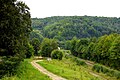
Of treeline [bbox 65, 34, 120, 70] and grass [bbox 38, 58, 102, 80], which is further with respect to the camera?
treeline [bbox 65, 34, 120, 70]

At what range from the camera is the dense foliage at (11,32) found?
30.9 m

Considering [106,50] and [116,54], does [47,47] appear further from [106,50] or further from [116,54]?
[116,54]

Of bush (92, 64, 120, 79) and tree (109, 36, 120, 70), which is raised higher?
tree (109, 36, 120, 70)

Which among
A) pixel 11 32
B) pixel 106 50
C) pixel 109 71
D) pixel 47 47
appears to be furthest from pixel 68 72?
pixel 47 47

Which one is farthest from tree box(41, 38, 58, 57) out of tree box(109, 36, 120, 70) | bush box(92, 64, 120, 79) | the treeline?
tree box(109, 36, 120, 70)

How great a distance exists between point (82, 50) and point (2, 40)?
312 ft

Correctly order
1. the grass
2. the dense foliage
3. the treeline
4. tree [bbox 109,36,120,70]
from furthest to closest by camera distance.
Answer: the treeline
tree [bbox 109,36,120,70]
the grass
the dense foliage

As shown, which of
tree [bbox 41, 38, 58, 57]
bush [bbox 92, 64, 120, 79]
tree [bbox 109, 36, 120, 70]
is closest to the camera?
Result: bush [bbox 92, 64, 120, 79]

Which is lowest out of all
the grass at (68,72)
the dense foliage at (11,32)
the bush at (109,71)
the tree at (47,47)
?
the bush at (109,71)

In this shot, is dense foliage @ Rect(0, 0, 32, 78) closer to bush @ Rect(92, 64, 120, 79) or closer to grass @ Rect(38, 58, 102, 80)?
grass @ Rect(38, 58, 102, 80)

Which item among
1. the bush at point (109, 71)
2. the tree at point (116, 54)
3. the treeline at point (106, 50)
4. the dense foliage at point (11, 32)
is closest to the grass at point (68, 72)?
the dense foliage at point (11, 32)

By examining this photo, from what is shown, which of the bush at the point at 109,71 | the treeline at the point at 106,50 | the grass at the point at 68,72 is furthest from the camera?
the treeline at the point at 106,50

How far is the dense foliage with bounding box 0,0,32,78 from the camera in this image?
101 ft

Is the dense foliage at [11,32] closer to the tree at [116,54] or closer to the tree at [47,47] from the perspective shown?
the tree at [116,54]
